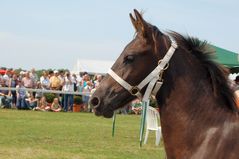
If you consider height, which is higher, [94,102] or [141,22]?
[141,22]

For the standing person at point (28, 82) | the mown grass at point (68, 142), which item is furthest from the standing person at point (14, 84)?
the mown grass at point (68, 142)

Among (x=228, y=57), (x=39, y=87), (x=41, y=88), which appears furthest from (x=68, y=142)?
(x=39, y=87)

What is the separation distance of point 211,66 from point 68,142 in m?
9.44

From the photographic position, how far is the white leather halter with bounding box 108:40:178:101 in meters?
4.92

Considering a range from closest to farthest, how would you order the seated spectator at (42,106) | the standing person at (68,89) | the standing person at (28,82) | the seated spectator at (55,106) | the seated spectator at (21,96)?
the seated spectator at (21,96) < the standing person at (28,82) < the seated spectator at (42,106) < the seated spectator at (55,106) < the standing person at (68,89)

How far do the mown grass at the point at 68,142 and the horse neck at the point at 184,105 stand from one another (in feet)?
21.9

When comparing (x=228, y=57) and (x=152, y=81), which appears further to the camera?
(x=228, y=57)

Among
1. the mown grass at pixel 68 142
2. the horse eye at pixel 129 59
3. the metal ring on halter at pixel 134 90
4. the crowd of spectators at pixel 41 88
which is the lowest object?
the mown grass at pixel 68 142

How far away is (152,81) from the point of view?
4.91 m

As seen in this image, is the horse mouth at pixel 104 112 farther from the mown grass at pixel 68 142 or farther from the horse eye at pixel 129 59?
the mown grass at pixel 68 142

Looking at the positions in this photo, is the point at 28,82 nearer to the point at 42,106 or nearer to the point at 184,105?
the point at 42,106

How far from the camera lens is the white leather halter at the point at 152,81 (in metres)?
4.92

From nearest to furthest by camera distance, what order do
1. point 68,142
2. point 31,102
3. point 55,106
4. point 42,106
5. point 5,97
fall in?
1. point 68,142
2. point 5,97
3. point 31,102
4. point 42,106
5. point 55,106

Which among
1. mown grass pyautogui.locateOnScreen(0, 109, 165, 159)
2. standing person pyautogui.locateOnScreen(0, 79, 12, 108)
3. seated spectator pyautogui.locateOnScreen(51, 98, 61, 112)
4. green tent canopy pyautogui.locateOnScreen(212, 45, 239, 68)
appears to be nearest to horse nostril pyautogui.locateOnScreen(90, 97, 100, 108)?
mown grass pyautogui.locateOnScreen(0, 109, 165, 159)
